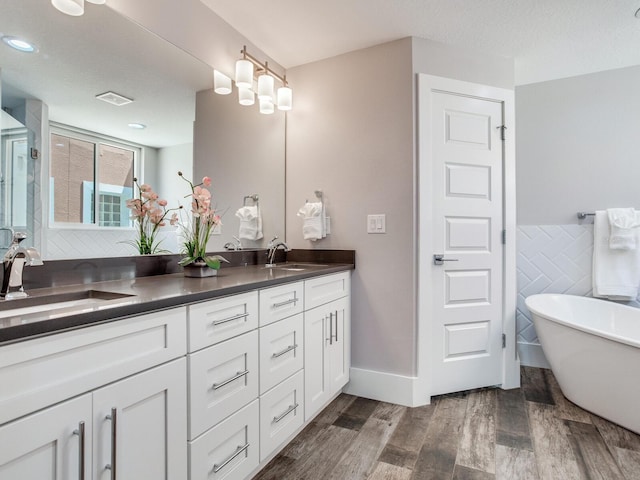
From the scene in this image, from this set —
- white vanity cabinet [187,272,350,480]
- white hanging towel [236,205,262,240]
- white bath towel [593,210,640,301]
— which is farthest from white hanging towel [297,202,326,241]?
white bath towel [593,210,640,301]

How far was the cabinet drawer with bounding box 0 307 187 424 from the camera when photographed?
0.75 metres

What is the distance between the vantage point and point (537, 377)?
270cm

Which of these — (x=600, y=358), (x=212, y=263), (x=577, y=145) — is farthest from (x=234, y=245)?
(x=577, y=145)

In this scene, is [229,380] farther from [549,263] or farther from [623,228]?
[623,228]

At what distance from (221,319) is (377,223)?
1.34m

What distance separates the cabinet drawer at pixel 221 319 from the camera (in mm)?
1192

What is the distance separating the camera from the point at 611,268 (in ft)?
8.70

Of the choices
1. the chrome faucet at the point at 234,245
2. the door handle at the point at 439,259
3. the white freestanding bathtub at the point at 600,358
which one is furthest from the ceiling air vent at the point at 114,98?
the white freestanding bathtub at the point at 600,358

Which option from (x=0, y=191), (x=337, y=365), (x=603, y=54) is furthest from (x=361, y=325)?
(x=603, y=54)

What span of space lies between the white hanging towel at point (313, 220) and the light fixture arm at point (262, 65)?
92cm

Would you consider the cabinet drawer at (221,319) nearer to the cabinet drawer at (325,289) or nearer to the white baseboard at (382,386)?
the cabinet drawer at (325,289)

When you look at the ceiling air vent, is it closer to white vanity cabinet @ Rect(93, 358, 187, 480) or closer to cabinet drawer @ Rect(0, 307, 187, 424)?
cabinet drawer @ Rect(0, 307, 187, 424)

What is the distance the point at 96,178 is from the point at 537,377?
3165 mm

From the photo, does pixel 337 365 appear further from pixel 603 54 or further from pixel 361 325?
pixel 603 54
